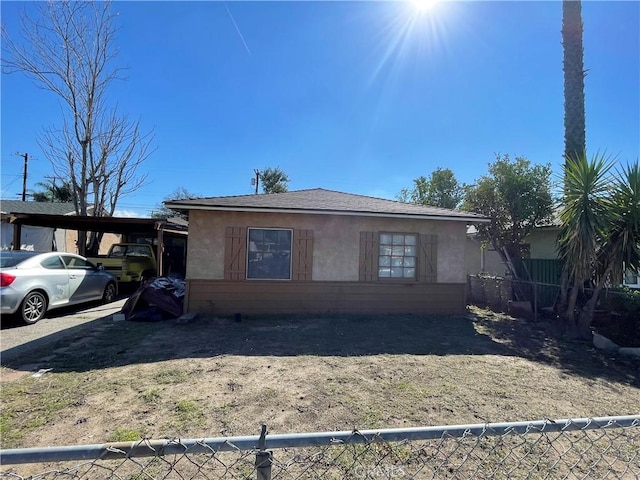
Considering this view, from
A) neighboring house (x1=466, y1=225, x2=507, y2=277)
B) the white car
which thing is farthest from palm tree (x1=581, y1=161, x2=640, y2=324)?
the white car

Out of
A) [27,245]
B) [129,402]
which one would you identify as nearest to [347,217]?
[129,402]

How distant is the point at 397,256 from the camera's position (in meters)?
9.29

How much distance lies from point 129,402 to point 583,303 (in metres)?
9.35

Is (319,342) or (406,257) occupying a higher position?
(406,257)

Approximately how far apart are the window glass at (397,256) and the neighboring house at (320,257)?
0.03m

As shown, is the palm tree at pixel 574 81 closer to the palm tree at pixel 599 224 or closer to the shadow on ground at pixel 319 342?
the palm tree at pixel 599 224

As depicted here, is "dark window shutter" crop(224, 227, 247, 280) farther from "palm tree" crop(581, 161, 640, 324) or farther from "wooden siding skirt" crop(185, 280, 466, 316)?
"palm tree" crop(581, 161, 640, 324)

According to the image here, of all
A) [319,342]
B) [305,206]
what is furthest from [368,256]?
[319,342]

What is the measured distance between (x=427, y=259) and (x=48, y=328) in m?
8.73

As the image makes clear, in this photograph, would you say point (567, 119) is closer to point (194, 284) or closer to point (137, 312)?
point (194, 284)

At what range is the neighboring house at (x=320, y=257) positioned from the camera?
8.44 m

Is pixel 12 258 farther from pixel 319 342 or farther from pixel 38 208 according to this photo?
pixel 38 208

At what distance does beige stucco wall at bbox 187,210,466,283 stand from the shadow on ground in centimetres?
124

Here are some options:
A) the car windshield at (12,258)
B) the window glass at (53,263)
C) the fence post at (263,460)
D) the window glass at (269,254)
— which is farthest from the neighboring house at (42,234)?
the fence post at (263,460)
